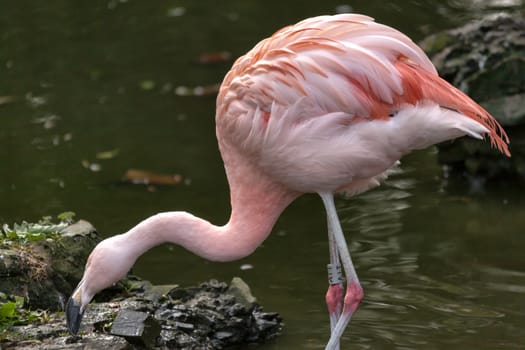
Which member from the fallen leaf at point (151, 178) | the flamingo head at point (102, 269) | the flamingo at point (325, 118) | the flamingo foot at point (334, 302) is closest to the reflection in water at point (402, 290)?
the flamingo foot at point (334, 302)

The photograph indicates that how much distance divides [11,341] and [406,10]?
27.9 ft

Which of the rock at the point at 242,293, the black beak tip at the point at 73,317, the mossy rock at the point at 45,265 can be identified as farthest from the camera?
the rock at the point at 242,293

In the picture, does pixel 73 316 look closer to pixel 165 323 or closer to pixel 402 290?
pixel 165 323

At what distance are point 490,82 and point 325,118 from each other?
3.55 meters

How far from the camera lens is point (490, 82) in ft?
28.2

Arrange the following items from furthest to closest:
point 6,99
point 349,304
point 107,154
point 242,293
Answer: point 6,99 → point 107,154 → point 242,293 → point 349,304

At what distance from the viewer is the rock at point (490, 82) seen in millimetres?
8508

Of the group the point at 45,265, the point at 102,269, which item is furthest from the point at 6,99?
the point at 102,269

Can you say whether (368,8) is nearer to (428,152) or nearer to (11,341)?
(428,152)

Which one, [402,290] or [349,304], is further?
[402,290]

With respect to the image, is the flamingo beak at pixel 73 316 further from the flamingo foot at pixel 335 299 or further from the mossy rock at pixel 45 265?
the flamingo foot at pixel 335 299

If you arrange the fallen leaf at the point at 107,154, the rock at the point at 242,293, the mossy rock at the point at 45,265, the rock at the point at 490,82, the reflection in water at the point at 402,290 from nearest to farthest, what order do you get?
1. the mossy rock at the point at 45,265
2. the reflection in water at the point at 402,290
3. the rock at the point at 242,293
4. the rock at the point at 490,82
5. the fallen leaf at the point at 107,154

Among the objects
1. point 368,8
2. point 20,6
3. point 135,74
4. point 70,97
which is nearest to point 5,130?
point 70,97

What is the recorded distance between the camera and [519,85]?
8.57 metres
